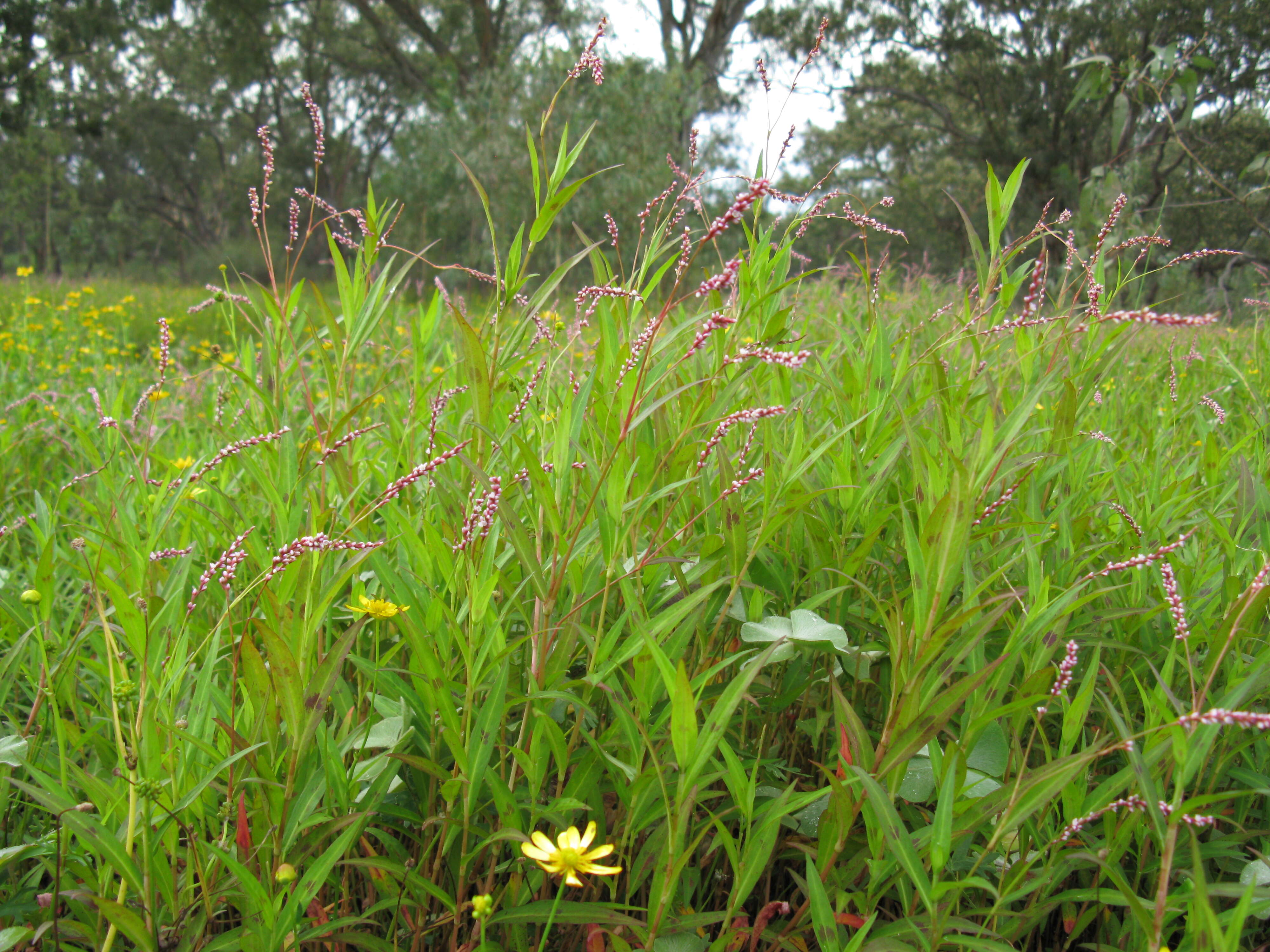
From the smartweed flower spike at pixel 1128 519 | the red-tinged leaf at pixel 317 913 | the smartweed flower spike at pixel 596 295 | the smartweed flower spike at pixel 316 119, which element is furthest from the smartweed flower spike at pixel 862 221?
the red-tinged leaf at pixel 317 913

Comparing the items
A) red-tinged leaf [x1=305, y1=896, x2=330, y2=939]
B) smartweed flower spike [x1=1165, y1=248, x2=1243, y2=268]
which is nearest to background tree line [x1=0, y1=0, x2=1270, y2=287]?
smartweed flower spike [x1=1165, y1=248, x2=1243, y2=268]

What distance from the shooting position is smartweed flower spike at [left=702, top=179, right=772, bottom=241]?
79 centimetres

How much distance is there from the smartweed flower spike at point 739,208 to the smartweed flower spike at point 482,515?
370 mm

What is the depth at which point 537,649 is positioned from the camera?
1.06 meters

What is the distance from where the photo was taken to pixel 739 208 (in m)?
0.78

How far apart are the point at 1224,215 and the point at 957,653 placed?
62.2 feet

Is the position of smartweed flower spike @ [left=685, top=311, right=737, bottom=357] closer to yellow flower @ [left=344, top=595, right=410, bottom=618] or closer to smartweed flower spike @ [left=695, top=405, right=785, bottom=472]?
smartweed flower spike @ [left=695, top=405, right=785, bottom=472]

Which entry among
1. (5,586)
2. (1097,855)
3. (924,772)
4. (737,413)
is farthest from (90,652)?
(1097,855)

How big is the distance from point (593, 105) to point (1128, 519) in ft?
45.2

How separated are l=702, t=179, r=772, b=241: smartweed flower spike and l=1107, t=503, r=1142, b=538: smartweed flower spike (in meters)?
0.72

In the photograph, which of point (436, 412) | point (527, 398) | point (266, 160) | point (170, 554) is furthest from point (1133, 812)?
point (266, 160)

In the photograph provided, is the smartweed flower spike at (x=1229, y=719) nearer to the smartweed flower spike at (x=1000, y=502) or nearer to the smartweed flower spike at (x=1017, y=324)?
the smartweed flower spike at (x=1000, y=502)

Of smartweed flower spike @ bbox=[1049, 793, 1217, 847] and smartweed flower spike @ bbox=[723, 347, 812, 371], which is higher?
smartweed flower spike @ bbox=[723, 347, 812, 371]

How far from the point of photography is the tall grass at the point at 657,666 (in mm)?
933
